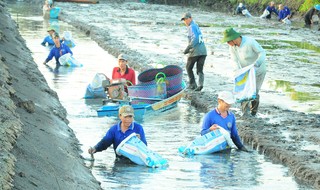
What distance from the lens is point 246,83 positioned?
627 inches

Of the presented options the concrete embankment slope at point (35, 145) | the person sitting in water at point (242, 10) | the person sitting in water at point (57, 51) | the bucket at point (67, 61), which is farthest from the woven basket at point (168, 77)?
the person sitting in water at point (242, 10)

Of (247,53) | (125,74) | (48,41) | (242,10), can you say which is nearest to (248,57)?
(247,53)

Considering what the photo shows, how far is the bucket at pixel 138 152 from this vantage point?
40.2 ft

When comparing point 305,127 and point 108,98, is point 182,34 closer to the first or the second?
point 108,98

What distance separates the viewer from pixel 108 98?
1823 cm

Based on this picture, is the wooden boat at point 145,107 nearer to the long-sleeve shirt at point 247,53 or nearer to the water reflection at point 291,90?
the long-sleeve shirt at point 247,53

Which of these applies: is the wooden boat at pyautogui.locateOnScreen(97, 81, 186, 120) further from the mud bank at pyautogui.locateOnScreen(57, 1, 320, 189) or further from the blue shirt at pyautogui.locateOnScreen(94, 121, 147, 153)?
the blue shirt at pyautogui.locateOnScreen(94, 121, 147, 153)

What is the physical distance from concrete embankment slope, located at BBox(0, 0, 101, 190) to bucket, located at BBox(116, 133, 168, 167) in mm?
705

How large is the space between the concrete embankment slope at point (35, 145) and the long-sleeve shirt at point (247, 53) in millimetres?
3457

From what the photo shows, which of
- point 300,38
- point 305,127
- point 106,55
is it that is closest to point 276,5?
point 300,38

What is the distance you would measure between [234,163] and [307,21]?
128 feet

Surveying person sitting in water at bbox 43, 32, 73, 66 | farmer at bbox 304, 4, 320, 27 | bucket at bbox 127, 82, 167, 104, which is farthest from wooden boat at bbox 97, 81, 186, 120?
farmer at bbox 304, 4, 320, 27

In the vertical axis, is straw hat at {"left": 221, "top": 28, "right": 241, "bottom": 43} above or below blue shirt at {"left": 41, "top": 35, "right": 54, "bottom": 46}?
above

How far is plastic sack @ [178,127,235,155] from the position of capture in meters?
13.3
